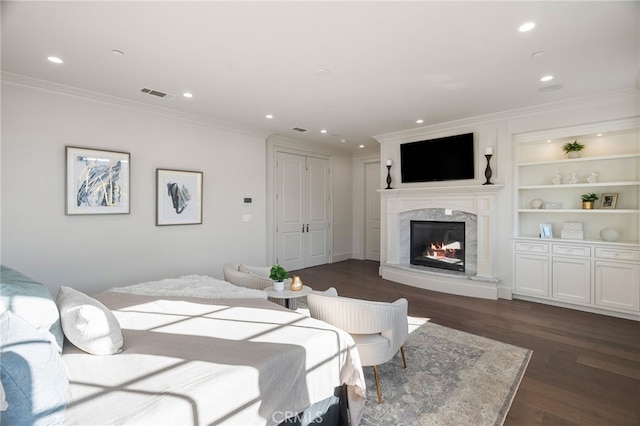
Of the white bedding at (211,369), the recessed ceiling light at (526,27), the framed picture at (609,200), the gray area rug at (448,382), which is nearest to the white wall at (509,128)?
the framed picture at (609,200)

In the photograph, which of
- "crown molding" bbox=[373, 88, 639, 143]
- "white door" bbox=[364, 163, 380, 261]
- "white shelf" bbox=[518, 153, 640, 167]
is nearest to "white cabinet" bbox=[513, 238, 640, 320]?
"white shelf" bbox=[518, 153, 640, 167]

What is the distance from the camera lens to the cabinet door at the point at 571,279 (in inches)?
159

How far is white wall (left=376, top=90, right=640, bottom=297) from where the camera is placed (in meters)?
3.89

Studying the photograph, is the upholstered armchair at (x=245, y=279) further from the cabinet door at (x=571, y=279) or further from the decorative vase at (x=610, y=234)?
the decorative vase at (x=610, y=234)

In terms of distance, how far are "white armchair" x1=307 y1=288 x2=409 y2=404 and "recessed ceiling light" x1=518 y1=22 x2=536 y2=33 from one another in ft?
7.77

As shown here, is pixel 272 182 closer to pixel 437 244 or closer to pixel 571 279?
pixel 437 244

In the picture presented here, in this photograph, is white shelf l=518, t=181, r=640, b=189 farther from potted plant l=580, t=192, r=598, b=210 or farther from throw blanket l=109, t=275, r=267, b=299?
throw blanket l=109, t=275, r=267, b=299

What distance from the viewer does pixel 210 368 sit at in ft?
4.81

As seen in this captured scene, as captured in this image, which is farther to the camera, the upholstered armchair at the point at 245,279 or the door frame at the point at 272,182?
the door frame at the point at 272,182

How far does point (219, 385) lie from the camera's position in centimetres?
136

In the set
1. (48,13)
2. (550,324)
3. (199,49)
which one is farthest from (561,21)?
(48,13)

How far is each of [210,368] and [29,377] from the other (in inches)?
25.6

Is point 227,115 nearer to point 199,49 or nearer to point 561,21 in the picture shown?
point 199,49

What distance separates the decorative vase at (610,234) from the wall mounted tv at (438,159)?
5.86ft
